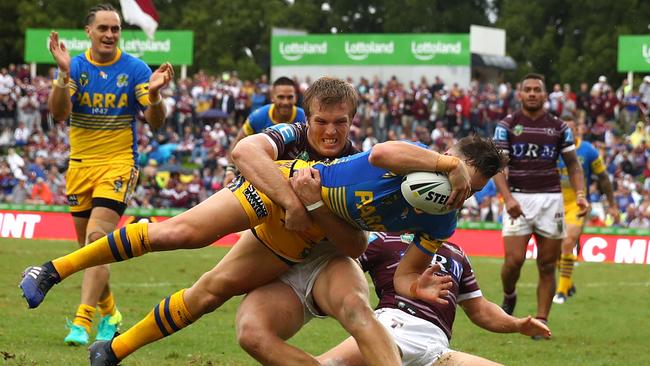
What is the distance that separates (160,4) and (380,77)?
1260 inches

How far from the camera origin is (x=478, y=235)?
23156mm

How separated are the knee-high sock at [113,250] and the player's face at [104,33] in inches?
128

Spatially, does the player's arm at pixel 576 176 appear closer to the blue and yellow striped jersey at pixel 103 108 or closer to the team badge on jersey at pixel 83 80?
the blue and yellow striped jersey at pixel 103 108

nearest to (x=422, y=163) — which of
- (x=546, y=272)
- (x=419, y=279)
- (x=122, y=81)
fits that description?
(x=419, y=279)

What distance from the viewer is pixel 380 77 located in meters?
41.5

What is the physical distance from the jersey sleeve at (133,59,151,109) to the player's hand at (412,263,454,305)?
13.6ft

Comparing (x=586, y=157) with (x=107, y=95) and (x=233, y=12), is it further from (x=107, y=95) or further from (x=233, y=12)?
(x=233, y=12)

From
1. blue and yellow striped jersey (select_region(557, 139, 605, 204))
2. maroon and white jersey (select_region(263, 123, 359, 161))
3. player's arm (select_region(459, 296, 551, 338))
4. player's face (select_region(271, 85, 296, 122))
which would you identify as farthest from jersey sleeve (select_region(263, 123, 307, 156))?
blue and yellow striped jersey (select_region(557, 139, 605, 204))

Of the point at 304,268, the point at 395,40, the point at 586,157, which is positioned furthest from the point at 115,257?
the point at 395,40

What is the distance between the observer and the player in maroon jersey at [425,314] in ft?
23.8

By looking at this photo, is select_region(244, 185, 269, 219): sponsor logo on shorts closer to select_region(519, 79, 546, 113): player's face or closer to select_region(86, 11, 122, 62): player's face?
select_region(86, 11, 122, 62): player's face

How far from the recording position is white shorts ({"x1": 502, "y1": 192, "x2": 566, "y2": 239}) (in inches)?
484

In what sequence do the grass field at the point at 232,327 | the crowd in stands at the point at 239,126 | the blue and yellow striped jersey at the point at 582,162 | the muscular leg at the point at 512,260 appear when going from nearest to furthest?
the grass field at the point at 232,327 → the muscular leg at the point at 512,260 → the blue and yellow striped jersey at the point at 582,162 → the crowd in stands at the point at 239,126

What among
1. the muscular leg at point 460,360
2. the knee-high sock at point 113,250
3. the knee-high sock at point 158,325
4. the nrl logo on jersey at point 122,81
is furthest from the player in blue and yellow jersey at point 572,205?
Answer: the knee-high sock at point 113,250
